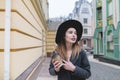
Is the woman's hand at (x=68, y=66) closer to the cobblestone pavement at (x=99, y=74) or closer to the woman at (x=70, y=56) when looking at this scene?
the woman at (x=70, y=56)

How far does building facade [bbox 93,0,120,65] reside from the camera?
818 inches

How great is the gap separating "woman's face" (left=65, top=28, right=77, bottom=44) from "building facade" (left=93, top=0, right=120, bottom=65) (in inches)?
679

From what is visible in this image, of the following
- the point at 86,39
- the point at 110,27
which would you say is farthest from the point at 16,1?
the point at 86,39

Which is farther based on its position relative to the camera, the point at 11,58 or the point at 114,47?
the point at 114,47

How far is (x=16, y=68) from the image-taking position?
462 centimetres

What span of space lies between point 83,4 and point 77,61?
192 ft

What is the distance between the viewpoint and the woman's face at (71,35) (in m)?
2.76

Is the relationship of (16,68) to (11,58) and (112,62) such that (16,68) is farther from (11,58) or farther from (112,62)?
(112,62)

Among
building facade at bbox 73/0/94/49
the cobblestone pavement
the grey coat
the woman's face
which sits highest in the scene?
building facade at bbox 73/0/94/49

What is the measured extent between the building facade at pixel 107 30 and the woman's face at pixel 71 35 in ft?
56.6

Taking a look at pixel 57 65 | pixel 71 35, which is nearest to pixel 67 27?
pixel 71 35

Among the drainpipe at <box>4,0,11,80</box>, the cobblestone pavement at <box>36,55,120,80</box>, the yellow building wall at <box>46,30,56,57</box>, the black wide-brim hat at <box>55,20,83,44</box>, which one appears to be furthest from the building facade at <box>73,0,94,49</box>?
the black wide-brim hat at <box>55,20,83,44</box>

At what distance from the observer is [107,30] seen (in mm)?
23719

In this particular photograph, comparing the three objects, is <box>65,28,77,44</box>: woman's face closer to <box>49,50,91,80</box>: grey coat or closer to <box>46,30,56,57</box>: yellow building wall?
<box>49,50,91,80</box>: grey coat
